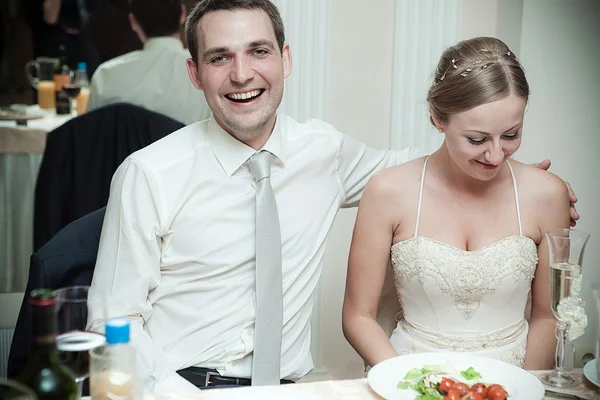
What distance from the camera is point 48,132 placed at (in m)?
3.39

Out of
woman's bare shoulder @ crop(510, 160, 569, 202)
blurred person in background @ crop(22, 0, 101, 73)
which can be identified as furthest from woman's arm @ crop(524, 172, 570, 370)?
blurred person in background @ crop(22, 0, 101, 73)

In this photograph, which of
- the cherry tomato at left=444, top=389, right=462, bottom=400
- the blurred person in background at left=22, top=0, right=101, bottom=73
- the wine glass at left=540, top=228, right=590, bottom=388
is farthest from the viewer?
the blurred person in background at left=22, top=0, right=101, bottom=73

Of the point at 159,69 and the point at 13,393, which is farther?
the point at 159,69

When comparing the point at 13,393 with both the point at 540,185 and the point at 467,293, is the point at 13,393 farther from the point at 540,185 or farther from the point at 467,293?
the point at 540,185

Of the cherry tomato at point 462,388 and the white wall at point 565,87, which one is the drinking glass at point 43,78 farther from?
the cherry tomato at point 462,388

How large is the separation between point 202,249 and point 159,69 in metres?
1.55

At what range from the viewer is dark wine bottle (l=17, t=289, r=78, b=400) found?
108 centimetres

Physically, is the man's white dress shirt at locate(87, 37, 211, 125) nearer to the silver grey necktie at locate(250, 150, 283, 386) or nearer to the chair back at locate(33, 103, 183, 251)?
the chair back at locate(33, 103, 183, 251)

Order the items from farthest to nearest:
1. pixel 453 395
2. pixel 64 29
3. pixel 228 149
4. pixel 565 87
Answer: pixel 64 29, pixel 565 87, pixel 228 149, pixel 453 395

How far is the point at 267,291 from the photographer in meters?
1.86

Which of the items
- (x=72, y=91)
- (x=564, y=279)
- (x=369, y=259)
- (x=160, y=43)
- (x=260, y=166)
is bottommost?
(x=369, y=259)

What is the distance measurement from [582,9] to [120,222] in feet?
7.19

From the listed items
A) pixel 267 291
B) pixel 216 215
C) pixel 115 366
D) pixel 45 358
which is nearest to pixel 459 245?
pixel 267 291

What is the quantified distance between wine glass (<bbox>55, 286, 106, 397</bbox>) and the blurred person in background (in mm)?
2287
